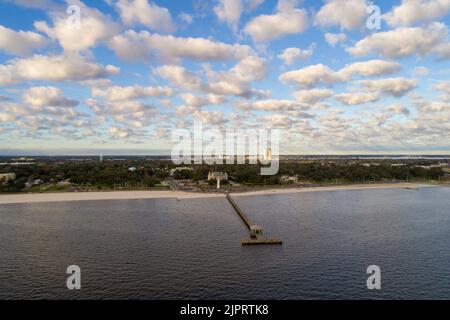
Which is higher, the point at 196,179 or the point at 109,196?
the point at 196,179

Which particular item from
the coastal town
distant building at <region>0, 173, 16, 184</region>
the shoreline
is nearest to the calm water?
the shoreline

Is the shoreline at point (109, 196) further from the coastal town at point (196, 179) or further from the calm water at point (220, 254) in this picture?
the calm water at point (220, 254)

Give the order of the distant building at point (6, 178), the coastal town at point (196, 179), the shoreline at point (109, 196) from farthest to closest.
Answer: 1. the distant building at point (6, 178)
2. the coastal town at point (196, 179)
3. the shoreline at point (109, 196)

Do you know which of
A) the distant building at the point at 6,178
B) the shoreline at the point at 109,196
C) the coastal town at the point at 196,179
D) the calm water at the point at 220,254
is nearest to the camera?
the calm water at the point at 220,254

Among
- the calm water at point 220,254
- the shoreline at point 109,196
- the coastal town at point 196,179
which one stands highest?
the coastal town at point 196,179

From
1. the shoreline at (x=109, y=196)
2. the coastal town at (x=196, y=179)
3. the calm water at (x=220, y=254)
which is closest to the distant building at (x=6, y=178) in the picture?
the coastal town at (x=196, y=179)

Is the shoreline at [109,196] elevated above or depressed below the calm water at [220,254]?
above

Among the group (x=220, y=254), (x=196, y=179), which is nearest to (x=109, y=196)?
(x=196, y=179)

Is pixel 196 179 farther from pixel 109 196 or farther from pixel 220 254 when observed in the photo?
pixel 220 254

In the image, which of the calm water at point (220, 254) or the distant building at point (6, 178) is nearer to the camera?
the calm water at point (220, 254)
